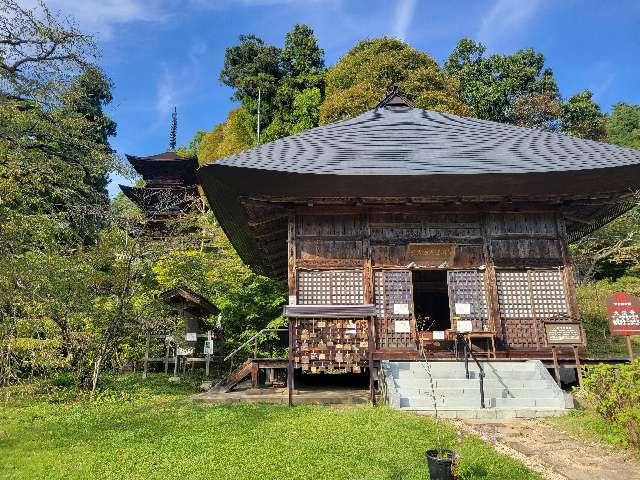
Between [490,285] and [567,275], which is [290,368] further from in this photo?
[567,275]

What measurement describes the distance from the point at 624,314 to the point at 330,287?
5894 mm

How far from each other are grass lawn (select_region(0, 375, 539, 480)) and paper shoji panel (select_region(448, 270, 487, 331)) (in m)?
4.05

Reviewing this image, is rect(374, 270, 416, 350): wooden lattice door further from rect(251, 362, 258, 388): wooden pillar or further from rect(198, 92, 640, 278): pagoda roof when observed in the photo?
rect(251, 362, 258, 388): wooden pillar

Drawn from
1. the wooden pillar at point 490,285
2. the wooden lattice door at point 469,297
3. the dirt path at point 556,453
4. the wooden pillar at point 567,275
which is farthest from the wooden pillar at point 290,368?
the wooden pillar at point 567,275

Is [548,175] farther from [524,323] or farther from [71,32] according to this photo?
[71,32]

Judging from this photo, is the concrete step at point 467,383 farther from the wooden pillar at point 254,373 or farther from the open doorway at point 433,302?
the open doorway at point 433,302

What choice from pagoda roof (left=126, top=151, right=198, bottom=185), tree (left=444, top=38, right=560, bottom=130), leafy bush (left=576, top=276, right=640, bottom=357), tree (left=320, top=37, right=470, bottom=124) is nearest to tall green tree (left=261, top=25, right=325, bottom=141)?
tree (left=320, top=37, right=470, bottom=124)

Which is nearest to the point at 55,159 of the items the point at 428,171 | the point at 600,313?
the point at 428,171

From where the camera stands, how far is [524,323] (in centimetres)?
1073

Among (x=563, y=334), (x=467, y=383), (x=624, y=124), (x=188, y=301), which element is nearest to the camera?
(x=467, y=383)

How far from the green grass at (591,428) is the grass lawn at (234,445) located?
1.73 meters

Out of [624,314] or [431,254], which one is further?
[431,254]

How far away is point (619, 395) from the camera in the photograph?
19.4 feet

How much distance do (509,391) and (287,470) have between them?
5.38 meters
